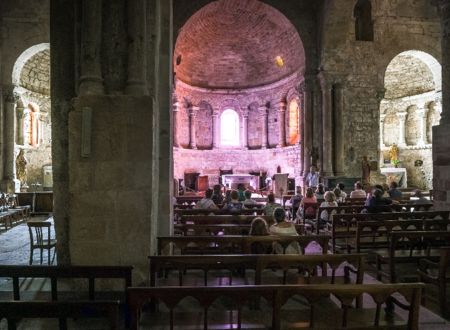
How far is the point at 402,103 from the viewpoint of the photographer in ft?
73.4

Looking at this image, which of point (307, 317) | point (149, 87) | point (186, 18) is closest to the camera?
point (307, 317)

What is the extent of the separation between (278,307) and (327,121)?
1457 cm

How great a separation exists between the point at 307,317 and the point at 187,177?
1768 cm

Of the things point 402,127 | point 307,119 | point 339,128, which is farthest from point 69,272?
point 402,127

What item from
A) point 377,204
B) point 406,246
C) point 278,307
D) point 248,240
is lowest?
point 406,246

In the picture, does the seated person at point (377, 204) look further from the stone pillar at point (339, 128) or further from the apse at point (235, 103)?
the apse at point (235, 103)

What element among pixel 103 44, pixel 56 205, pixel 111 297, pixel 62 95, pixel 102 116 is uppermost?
pixel 103 44

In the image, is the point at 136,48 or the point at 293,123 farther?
the point at 293,123

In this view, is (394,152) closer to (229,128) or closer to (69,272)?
(229,128)

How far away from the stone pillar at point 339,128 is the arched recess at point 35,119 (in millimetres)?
13245

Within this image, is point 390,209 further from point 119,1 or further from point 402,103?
point 402,103

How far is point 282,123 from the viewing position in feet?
68.6

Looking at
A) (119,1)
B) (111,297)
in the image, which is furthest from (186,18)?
(111,297)

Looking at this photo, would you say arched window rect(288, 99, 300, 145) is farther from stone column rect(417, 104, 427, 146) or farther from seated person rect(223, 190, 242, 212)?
seated person rect(223, 190, 242, 212)
